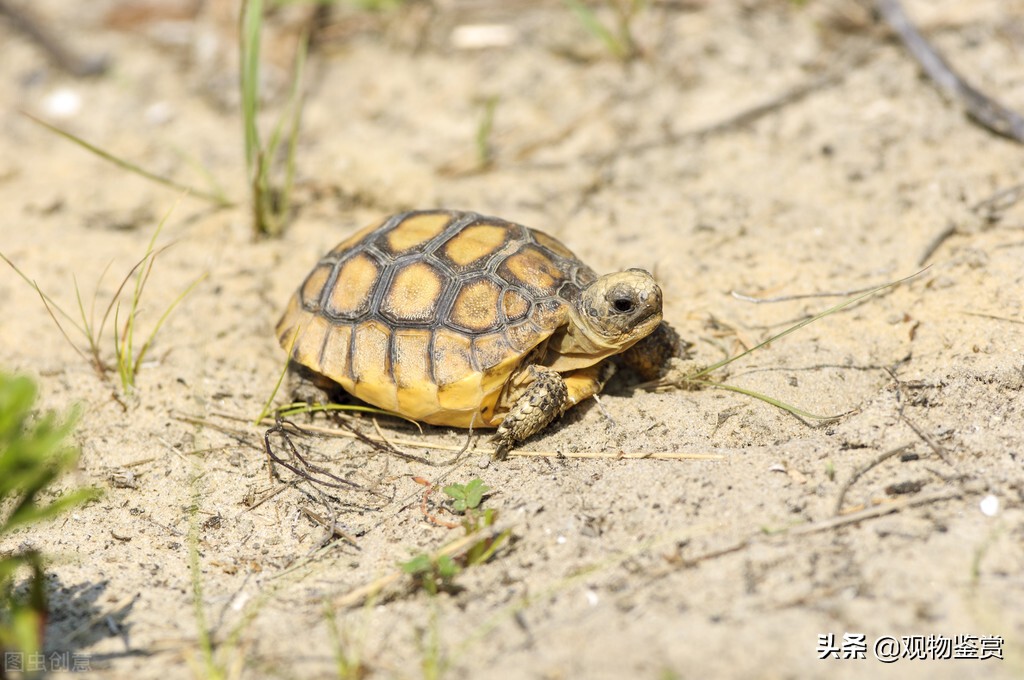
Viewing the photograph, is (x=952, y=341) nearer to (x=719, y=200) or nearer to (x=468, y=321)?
(x=719, y=200)

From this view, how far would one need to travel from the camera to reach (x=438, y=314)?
3658mm

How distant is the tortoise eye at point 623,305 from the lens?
348 centimetres

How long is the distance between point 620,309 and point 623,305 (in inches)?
0.9

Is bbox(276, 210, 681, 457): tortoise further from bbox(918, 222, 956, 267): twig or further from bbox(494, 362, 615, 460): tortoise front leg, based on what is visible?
bbox(918, 222, 956, 267): twig

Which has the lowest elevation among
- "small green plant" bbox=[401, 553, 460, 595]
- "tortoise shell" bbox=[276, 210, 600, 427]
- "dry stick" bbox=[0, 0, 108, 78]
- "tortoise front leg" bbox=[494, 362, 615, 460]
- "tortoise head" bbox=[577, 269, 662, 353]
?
"small green plant" bbox=[401, 553, 460, 595]

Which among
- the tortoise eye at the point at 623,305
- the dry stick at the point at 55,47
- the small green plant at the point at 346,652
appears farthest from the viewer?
the dry stick at the point at 55,47

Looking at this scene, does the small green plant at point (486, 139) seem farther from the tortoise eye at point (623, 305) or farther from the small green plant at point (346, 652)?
the small green plant at point (346, 652)

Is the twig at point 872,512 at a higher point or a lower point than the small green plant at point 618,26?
lower

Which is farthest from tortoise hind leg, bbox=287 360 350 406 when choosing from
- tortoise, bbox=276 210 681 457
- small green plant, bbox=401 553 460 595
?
small green plant, bbox=401 553 460 595

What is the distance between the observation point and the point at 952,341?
3.68 meters

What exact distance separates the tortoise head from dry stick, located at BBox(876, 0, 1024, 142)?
9.58 feet

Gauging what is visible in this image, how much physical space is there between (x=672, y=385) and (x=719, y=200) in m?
1.71

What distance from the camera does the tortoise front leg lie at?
11.5ft

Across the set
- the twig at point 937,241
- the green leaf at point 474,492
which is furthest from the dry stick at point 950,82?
the green leaf at point 474,492
